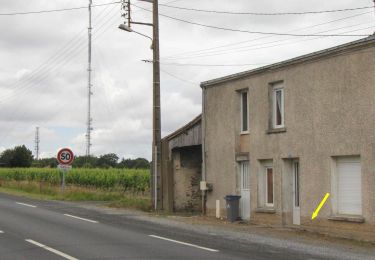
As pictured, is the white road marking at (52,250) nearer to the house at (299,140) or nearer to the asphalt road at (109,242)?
the asphalt road at (109,242)

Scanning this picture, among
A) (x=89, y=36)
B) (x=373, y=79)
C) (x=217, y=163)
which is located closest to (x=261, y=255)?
(x=373, y=79)

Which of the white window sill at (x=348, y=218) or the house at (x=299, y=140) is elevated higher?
the house at (x=299, y=140)

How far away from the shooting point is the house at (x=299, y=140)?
1549 centimetres

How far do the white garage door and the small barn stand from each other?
29.6ft

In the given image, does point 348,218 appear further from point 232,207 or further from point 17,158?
point 17,158

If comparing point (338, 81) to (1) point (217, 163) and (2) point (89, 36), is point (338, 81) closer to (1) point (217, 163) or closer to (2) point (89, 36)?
(1) point (217, 163)

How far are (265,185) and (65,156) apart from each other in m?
14.9

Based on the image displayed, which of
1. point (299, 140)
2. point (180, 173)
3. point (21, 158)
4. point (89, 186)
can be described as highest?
point (21, 158)

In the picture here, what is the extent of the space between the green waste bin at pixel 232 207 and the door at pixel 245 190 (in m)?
0.23

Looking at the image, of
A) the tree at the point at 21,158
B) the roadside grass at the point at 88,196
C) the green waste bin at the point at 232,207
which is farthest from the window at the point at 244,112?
the tree at the point at 21,158

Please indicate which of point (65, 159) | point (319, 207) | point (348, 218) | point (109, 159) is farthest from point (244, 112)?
point (109, 159)

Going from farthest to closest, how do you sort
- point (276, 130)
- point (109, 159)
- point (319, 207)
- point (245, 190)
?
point (109, 159), point (245, 190), point (276, 130), point (319, 207)

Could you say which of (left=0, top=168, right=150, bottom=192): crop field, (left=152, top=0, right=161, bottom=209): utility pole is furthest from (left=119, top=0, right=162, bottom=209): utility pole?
(left=0, top=168, right=150, bottom=192): crop field

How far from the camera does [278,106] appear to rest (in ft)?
62.1
